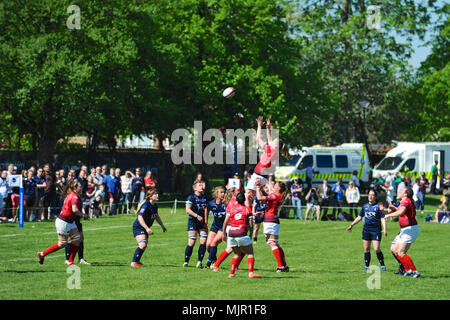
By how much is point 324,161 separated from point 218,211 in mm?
29537

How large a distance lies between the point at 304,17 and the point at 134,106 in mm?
20357

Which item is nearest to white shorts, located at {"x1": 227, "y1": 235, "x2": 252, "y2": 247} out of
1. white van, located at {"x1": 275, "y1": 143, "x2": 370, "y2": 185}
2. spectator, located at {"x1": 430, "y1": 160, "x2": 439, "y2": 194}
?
white van, located at {"x1": 275, "y1": 143, "x2": 370, "y2": 185}

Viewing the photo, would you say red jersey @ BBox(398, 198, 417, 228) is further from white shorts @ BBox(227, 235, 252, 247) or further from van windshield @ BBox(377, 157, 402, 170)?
van windshield @ BBox(377, 157, 402, 170)

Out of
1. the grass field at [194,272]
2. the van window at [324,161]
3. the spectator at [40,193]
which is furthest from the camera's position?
the van window at [324,161]

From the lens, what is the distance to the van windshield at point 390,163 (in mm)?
48016

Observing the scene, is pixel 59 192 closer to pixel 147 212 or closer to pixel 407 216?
pixel 147 212

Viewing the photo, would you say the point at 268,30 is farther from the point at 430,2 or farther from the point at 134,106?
the point at 430,2

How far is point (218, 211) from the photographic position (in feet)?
51.4

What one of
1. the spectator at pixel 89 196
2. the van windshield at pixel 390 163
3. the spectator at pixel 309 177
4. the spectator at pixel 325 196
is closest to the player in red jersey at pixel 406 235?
the spectator at pixel 89 196

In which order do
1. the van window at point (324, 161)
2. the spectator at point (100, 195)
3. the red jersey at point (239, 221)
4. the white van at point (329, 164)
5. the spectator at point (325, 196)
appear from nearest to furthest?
the red jersey at point (239, 221) → the spectator at point (100, 195) → the spectator at point (325, 196) → the white van at point (329, 164) → the van window at point (324, 161)

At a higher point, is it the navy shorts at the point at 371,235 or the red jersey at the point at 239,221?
the red jersey at the point at 239,221

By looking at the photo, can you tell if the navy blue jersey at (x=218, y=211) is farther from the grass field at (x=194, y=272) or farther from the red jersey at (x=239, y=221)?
the red jersey at (x=239, y=221)

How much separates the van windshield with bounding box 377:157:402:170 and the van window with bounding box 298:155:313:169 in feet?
23.6

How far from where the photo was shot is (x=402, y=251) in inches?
590
